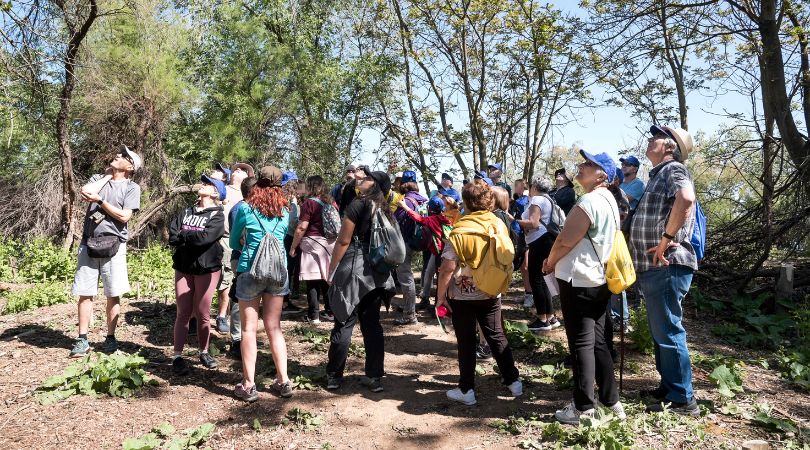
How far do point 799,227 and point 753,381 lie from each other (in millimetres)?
3835

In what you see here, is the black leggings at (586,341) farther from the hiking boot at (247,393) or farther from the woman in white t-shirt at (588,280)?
the hiking boot at (247,393)

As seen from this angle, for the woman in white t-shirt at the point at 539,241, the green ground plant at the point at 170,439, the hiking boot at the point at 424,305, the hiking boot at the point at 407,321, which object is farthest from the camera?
the hiking boot at the point at 424,305

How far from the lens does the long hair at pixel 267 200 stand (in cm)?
433

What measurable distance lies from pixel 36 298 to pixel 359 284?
5463 mm

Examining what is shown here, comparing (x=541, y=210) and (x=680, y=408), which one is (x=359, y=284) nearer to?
(x=541, y=210)

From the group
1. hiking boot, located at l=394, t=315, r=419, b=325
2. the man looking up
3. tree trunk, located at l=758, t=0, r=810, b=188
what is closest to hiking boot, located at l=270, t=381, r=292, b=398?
the man looking up

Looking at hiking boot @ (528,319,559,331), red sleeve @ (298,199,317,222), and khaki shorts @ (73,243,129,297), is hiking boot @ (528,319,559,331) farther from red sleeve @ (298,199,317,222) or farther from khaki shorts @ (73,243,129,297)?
khaki shorts @ (73,243,129,297)

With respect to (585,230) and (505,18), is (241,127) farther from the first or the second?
(585,230)

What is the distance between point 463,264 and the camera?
4.21 metres

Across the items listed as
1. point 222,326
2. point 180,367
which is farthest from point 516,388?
point 222,326

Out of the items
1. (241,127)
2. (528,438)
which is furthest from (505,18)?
(528,438)

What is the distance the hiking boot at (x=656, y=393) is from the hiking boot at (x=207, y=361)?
→ 3.77 m

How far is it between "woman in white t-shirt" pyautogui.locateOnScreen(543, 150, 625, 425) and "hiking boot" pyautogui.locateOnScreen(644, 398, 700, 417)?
0.34 meters

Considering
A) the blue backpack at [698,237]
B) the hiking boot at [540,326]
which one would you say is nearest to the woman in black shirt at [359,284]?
the hiking boot at [540,326]
